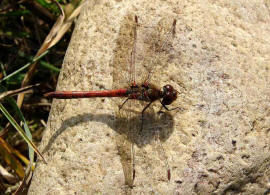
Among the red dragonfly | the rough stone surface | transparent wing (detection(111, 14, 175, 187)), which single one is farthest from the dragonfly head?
transparent wing (detection(111, 14, 175, 187))

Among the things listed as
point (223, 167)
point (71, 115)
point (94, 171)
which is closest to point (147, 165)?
point (94, 171)

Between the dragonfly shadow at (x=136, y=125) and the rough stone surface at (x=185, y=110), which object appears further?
the dragonfly shadow at (x=136, y=125)

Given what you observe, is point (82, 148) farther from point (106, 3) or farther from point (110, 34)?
point (106, 3)

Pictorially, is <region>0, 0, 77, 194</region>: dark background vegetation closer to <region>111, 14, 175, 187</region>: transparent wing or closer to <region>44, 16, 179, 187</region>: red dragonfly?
<region>44, 16, 179, 187</region>: red dragonfly

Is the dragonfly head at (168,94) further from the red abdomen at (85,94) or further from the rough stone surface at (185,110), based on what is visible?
the red abdomen at (85,94)

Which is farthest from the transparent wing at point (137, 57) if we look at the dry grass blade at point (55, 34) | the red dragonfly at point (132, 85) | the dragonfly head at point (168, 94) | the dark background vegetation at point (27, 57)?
the dark background vegetation at point (27, 57)

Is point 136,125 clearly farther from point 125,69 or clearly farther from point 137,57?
point 137,57

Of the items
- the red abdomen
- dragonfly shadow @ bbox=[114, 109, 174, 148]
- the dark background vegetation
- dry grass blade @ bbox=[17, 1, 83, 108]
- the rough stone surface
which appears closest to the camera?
the rough stone surface
